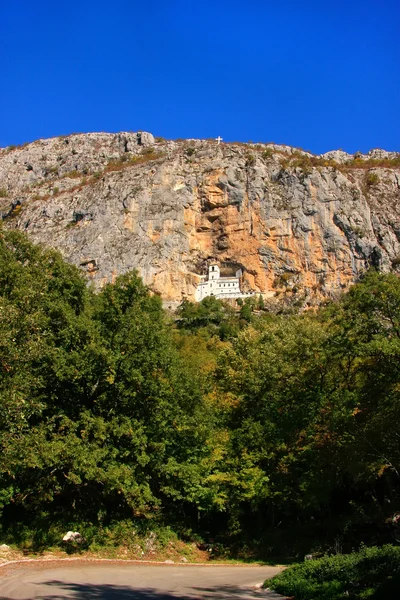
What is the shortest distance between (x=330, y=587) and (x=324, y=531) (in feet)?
29.1

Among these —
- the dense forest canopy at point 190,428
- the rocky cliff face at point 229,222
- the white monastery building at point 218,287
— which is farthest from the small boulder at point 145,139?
the dense forest canopy at point 190,428

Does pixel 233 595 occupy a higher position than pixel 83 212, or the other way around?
pixel 83 212

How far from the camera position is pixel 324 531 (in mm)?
17094

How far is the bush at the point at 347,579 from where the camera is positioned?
8010 millimetres

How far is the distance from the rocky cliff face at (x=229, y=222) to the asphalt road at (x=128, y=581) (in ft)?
251

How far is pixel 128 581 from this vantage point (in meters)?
11.9

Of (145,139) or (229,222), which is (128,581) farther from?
(145,139)

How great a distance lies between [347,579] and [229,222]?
8977 centimetres

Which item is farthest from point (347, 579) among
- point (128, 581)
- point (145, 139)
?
point (145, 139)

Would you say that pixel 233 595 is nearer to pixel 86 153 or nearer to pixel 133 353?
pixel 133 353

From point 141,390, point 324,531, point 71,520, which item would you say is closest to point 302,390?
point 324,531

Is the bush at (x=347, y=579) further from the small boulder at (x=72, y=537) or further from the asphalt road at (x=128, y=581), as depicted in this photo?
the small boulder at (x=72, y=537)

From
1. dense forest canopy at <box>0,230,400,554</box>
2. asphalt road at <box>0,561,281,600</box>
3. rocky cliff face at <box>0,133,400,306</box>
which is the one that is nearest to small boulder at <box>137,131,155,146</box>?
rocky cliff face at <box>0,133,400,306</box>

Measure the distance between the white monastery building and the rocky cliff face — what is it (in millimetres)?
1776
